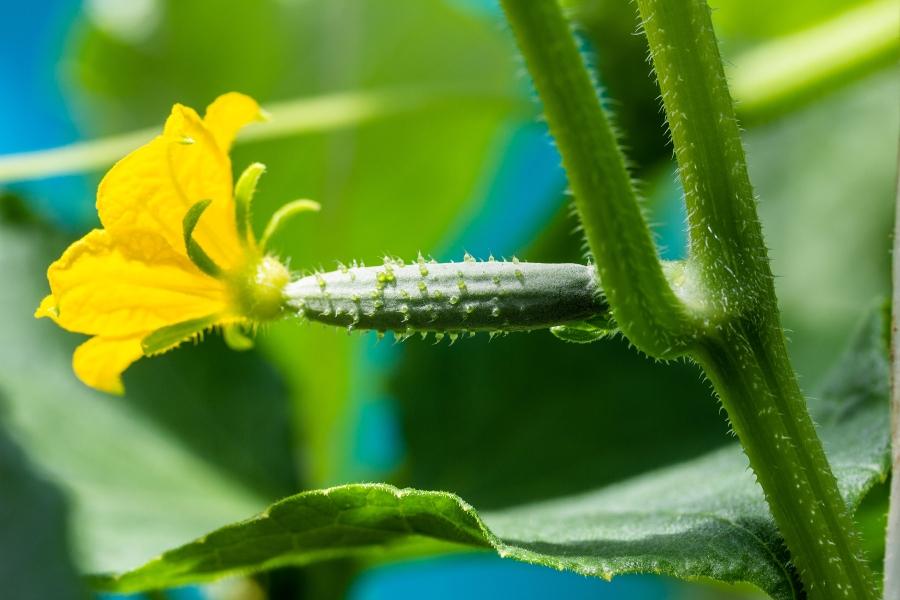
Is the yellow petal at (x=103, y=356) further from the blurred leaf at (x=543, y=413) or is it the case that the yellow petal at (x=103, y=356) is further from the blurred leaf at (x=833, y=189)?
the blurred leaf at (x=833, y=189)

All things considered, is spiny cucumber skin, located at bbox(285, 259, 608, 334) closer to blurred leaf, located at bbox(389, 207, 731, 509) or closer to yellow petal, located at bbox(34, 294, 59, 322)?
yellow petal, located at bbox(34, 294, 59, 322)

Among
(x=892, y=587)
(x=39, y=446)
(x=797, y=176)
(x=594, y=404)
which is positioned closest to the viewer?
(x=892, y=587)

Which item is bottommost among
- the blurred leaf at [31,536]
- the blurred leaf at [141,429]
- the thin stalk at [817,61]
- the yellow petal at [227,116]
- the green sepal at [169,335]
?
the blurred leaf at [31,536]

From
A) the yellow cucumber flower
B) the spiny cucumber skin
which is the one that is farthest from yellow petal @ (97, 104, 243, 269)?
the spiny cucumber skin

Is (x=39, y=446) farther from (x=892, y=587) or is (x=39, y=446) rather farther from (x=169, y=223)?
(x=892, y=587)

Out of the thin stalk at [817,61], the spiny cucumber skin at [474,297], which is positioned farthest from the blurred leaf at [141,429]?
the thin stalk at [817,61]

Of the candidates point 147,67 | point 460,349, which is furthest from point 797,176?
point 147,67

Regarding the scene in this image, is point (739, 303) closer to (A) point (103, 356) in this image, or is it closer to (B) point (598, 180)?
(B) point (598, 180)
